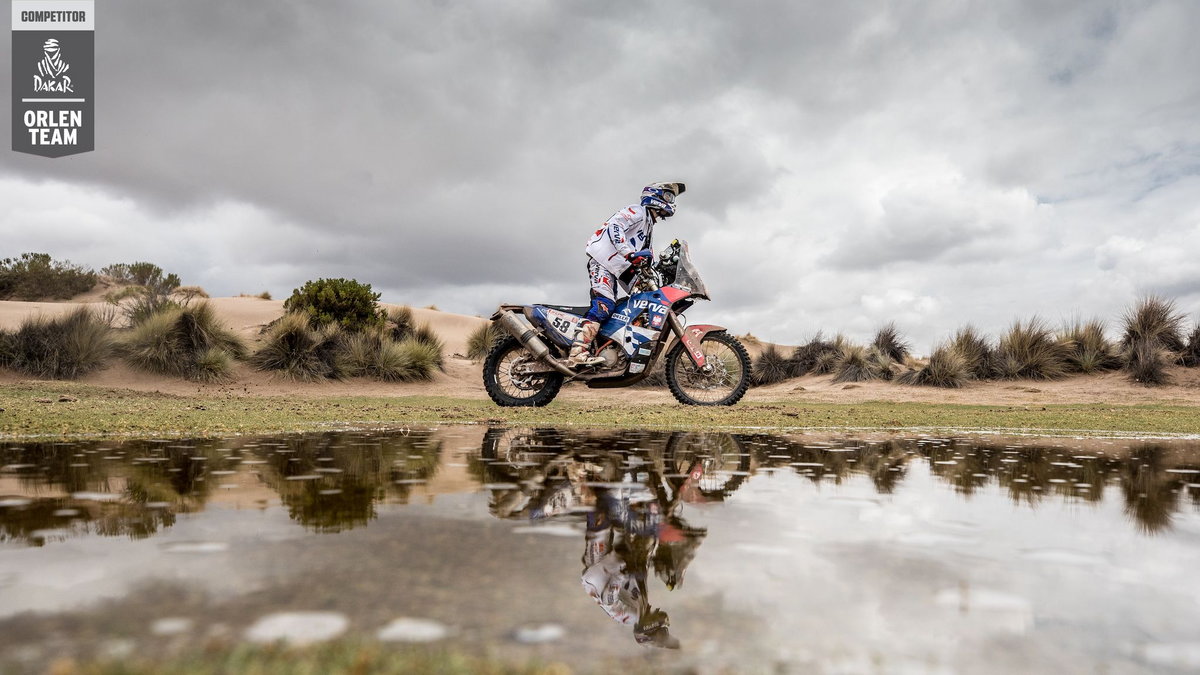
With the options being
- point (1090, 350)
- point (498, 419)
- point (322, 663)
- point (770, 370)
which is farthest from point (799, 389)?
point (322, 663)

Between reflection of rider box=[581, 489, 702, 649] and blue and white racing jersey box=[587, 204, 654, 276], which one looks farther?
blue and white racing jersey box=[587, 204, 654, 276]

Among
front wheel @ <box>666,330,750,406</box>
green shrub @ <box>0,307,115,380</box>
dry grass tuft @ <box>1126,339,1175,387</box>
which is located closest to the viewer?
front wheel @ <box>666,330,750,406</box>

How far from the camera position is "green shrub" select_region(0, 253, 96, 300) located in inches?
1039

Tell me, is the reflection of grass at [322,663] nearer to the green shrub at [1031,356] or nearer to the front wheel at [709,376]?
the front wheel at [709,376]

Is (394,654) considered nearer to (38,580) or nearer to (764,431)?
(38,580)

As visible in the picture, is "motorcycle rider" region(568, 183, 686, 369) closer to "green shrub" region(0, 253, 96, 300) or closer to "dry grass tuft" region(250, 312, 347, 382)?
"dry grass tuft" region(250, 312, 347, 382)

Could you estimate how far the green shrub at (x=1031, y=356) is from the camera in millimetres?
13500

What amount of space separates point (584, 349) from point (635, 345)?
624 mm

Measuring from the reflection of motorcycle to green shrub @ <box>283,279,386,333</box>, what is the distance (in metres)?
12.7

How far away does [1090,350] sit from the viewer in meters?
13.5

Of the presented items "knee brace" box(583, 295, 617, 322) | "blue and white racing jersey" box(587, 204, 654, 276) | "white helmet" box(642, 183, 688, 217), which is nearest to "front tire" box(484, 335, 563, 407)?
"knee brace" box(583, 295, 617, 322)

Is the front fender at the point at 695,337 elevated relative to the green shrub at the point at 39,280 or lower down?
lower down

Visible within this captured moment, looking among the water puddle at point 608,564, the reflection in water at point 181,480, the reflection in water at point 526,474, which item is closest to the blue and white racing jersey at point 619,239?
the reflection in water at point 526,474

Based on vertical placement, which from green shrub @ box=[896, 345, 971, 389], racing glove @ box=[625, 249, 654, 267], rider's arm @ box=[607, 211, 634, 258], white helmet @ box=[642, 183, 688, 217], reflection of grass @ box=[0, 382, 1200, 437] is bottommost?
reflection of grass @ box=[0, 382, 1200, 437]
